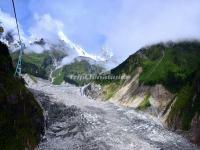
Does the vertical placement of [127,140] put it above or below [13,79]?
below

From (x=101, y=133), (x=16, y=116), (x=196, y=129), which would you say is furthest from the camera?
(x=196, y=129)

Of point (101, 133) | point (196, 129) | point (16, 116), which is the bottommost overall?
point (101, 133)

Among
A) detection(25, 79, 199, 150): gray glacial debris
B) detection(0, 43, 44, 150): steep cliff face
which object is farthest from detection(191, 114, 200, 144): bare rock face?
detection(0, 43, 44, 150): steep cliff face

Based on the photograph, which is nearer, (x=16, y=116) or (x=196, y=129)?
(x=16, y=116)

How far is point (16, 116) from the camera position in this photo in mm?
118562

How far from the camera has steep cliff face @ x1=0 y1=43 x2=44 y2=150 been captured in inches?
4237

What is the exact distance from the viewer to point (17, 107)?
12375cm

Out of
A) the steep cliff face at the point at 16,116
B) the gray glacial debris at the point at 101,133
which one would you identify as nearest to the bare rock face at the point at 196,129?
the gray glacial debris at the point at 101,133

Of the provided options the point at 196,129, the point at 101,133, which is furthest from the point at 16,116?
the point at 196,129

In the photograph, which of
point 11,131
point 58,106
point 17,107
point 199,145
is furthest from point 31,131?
point 58,106

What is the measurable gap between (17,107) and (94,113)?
71.5 meters

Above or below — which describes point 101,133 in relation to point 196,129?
below

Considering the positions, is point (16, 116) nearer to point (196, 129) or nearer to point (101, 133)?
point (101, 133)

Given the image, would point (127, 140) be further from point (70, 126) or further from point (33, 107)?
point (33, 107)
